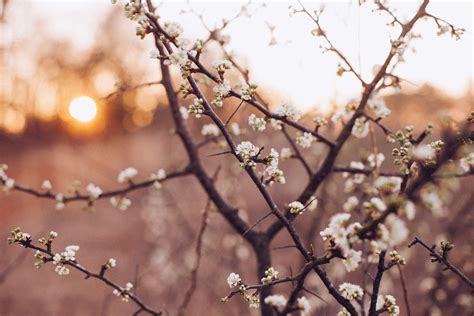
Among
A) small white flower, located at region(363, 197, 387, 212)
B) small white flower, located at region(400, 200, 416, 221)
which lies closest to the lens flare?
small white flower, located at region(363, 197, 387, 212)

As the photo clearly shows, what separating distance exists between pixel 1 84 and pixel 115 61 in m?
11.0

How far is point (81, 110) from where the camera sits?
100 ft

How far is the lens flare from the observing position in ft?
94.5

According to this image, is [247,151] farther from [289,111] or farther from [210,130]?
[210,130]

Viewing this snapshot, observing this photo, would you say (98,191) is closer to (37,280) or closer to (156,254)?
(156,254)

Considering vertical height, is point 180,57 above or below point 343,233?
above

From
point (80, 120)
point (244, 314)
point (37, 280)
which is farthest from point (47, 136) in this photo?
point (244, 314)

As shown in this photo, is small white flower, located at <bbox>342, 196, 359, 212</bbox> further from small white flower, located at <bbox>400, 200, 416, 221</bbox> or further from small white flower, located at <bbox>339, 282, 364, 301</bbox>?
small white flower, located at <bbox>400, 200, 416, 221</bbox>

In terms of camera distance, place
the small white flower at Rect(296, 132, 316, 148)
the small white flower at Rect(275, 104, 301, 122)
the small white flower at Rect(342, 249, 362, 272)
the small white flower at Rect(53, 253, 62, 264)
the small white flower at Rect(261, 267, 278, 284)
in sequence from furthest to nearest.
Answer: the small white flower at Rect(296, 132, 316, 148) < the small white flower at Rect(275, 104, 301, 122) < the small white flower at Rect(53, 253, 62, 264) < the small white flower at Rect(261, 267, 278, 284) < the small white flower at Rect(342, 249, 362, 272)

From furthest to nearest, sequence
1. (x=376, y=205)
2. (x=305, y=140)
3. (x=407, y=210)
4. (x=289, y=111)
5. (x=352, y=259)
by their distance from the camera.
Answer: (x=305, y=140) → (x=289, y=111) → (x=352, y=259) → (x=376, y=205) → (x=407, y=210)

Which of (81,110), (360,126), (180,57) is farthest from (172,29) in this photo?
(81,110)

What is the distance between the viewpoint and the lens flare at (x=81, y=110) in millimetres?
28797

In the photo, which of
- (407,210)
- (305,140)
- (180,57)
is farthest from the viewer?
(305,140)

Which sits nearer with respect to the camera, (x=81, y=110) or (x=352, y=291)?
(x=352, y=291)
